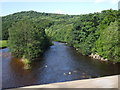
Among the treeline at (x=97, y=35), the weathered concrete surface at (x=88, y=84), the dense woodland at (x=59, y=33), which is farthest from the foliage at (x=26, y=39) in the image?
the weathered concrete surface at (x=88, y=84)

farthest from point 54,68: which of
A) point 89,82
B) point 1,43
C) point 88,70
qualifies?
point 89,82

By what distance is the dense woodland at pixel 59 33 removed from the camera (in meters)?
2.45

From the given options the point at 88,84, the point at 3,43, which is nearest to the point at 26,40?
the point at 3,43

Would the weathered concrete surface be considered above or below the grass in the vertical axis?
below

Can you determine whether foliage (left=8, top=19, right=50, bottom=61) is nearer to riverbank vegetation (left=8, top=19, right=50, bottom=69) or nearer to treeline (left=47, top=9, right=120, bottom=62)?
riverbank vegetation (left=8, top=19, right=50, bottom=69)

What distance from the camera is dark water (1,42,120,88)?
243cm

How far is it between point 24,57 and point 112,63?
6.47 ft

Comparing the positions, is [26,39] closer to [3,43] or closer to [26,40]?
[26,40]

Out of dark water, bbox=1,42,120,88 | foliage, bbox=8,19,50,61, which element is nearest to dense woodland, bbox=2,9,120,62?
foliage, bbox=8,19,50,61

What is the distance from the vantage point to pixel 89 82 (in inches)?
54.6

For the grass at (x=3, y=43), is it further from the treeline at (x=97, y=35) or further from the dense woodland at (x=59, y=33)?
the treeline at (x=97, y=35)

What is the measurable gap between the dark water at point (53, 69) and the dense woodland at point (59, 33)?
0.48ft

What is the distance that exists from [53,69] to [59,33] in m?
0.68

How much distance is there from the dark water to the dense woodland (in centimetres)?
15
